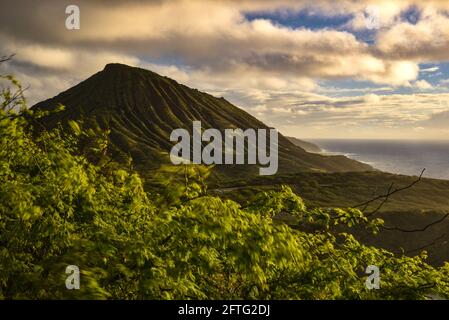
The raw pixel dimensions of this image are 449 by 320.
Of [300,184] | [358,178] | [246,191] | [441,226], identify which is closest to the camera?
[441,226]

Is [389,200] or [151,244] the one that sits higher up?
[151,244]

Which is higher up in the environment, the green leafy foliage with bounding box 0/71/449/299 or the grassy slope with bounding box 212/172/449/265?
the green leafy foliage with bounding box 0/71/449/299

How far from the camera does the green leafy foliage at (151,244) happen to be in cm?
776

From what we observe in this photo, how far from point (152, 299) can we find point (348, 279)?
15.4 ft

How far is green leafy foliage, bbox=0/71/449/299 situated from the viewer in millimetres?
7758

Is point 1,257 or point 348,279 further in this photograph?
point 348,279

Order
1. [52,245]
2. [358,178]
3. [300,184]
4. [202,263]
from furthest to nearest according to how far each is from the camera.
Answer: [358,178]
[300,184]
[52,245]
[202,263]

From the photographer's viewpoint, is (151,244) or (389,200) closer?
(151,244)

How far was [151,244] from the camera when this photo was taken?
827cm

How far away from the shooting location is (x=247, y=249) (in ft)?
25.4

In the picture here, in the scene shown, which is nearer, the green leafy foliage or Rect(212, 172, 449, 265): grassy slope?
the green leafy foliage
